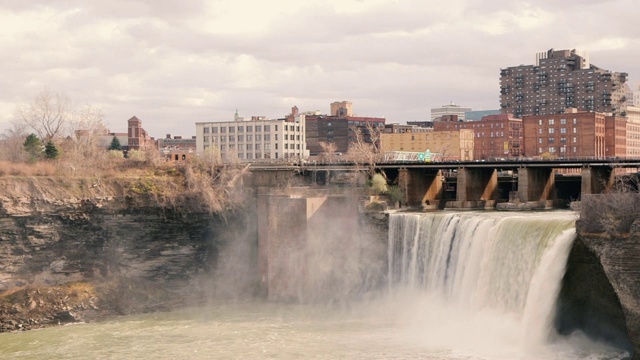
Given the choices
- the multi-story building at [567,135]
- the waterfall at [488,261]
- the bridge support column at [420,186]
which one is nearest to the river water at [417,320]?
the waterfall at [488,261]

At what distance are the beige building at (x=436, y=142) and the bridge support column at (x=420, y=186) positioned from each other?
2620 inches

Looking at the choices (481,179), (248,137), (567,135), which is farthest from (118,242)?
(567,135)

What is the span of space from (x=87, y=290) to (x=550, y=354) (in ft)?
125

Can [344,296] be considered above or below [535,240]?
below

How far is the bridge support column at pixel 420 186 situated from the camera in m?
Answer: 74.6

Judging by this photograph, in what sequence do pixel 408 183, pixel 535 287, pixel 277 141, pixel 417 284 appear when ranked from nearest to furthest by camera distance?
pixel 535 287
pixel 417 284
pixel 408 183
pixel 277 141

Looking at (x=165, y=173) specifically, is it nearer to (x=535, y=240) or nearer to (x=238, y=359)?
(x=238, y=359)

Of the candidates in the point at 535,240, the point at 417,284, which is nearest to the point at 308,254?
the point at 417,284

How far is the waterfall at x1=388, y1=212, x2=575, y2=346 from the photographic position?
47531 millimetres

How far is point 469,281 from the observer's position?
5475 centimetres

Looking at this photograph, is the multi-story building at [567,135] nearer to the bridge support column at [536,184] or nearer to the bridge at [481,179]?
the bridge at [481,179]

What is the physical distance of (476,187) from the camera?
241ft

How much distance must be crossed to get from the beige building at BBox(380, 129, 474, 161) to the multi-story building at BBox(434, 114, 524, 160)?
37.6ft

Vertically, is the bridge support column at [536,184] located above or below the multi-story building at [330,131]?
below
